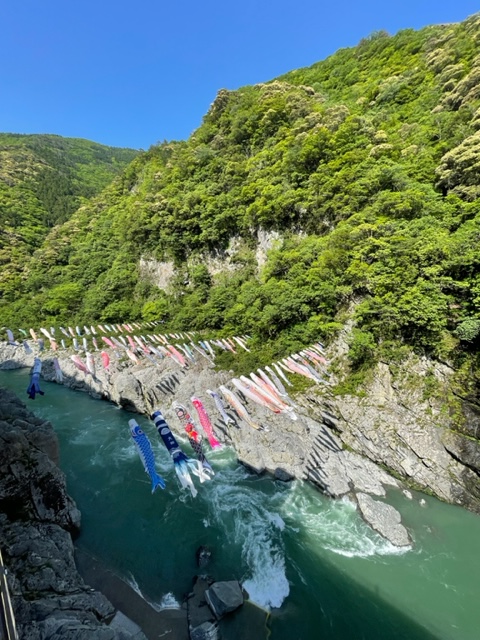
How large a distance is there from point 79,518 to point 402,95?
50.5m

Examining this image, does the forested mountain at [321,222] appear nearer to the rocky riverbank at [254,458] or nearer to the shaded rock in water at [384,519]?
the rocky riverbank at [254,458]

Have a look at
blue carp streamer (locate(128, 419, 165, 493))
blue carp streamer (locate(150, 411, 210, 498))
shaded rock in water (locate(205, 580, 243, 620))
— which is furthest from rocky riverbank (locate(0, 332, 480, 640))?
blue carp streamer (locate(150, 411, 210, 498))

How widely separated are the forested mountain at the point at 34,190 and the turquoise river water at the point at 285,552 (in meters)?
46.3

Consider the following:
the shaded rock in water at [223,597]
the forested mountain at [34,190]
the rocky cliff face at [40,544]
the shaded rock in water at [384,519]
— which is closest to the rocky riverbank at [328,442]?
the shaded rock in water at [384,519]

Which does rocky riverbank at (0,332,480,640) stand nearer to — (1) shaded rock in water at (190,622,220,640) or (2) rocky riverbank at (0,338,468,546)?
(2) rocky riverbank at (0,338,468,546)

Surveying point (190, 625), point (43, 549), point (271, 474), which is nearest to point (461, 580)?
Answer: point (271, 474)

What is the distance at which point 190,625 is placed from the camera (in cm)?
810

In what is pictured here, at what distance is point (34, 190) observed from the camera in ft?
231

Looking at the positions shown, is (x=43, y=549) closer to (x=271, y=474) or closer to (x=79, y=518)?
(x=79, y=518)

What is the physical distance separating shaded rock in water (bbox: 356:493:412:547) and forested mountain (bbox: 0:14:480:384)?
8.27 meters

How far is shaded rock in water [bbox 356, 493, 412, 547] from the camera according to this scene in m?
11.5

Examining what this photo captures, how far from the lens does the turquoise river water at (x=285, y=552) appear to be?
352 inches

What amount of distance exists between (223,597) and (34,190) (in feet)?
304

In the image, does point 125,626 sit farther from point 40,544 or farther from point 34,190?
point 34,190
